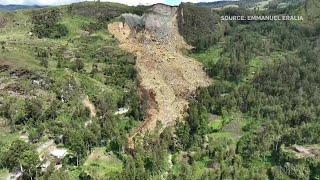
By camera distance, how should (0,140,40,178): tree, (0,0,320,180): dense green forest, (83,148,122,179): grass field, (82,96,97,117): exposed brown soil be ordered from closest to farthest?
(0,140,40,178): tree, (83,148,122,179): grass field, (0,0,320,180): dense green forest, (82,96,97,117): exposed brown soil

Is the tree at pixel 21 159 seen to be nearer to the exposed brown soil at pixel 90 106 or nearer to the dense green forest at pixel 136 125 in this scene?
the dense green forest at pixel 136 125

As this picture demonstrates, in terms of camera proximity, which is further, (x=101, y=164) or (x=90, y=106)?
(x=90, y=106)

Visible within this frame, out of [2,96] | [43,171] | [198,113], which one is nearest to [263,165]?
[198,113]

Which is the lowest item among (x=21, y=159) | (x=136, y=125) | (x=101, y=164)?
(x=101, y=164)

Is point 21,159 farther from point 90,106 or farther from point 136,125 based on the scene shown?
point 136,125

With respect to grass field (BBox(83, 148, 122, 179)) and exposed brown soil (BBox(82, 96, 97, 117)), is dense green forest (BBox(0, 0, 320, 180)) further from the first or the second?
grass field (BBox(83, 148, 122, 179))

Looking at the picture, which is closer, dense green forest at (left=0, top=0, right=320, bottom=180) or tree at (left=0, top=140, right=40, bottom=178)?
tree at (left=0, top=140, right=40, bottom=178)

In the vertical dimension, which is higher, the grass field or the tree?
the tree

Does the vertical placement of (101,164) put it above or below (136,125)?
below

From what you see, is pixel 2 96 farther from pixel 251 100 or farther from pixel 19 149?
pixel 251 100

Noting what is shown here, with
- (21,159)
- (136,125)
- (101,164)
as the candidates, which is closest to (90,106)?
(136,125)

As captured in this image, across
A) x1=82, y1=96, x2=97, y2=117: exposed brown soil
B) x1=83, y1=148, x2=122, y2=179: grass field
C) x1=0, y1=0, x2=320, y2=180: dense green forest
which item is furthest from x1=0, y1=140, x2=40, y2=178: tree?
x1=82, y1=96, x2=97, y2=117: exposed brown soil

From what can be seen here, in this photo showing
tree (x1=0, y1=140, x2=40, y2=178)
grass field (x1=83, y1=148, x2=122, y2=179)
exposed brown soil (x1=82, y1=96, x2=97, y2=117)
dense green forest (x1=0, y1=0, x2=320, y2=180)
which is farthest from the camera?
exposed brown soil (x1=82, y1=96, x2=97, y2=117)
